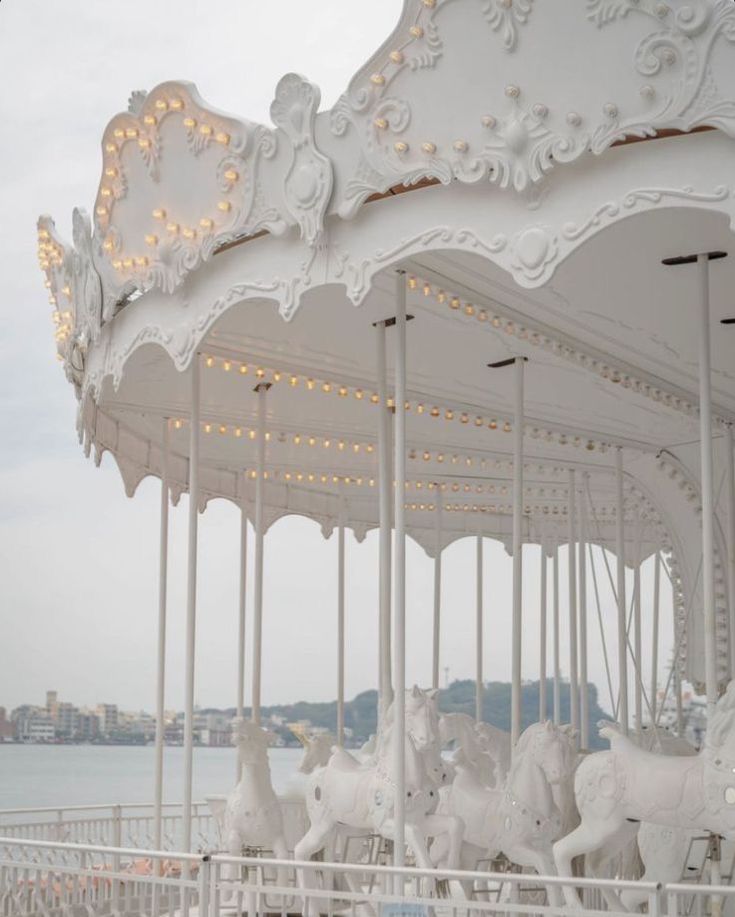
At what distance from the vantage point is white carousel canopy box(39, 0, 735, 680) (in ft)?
19.9

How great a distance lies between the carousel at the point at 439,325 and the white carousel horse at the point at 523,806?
0.02 meters

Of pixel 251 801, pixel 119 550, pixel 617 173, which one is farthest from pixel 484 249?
pixel 119 550

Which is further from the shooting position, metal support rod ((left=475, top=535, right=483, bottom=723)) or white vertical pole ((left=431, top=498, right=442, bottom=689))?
metal support rod ((left=475, top=535, right=483, bottom=723))

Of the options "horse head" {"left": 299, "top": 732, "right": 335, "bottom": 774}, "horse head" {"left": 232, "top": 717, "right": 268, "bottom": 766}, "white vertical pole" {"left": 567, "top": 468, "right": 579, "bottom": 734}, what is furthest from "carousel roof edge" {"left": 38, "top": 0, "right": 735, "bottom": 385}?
"white vertical pole" {"left": 567, "top": 468, "right": 579, "bottom": 734}

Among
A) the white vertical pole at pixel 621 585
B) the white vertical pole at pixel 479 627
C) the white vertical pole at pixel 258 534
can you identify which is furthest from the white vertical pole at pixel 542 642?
the white vertical pole at pixel 258 534

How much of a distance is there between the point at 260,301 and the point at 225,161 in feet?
2.69

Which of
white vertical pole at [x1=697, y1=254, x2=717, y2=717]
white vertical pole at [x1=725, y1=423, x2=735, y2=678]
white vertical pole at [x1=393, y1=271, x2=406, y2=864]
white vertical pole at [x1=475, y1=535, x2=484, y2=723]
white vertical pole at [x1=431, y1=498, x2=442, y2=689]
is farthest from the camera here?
white vertical pole at [x1=475, y1=535, x2=484, y2=723]

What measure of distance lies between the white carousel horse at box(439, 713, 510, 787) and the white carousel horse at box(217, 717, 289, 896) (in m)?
1.21

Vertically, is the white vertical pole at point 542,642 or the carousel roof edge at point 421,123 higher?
the carousel roof edge at point 421,123

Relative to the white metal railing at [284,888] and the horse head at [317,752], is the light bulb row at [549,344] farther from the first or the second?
the horse head at [317,752]

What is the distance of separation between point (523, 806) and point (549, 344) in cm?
310

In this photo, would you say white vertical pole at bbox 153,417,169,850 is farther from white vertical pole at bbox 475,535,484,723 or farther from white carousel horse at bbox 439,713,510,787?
white vertical pole at bbox 475,535,484,723

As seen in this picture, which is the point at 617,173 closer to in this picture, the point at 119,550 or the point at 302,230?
the point at 302,230

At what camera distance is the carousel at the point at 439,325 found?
20.0 feet
